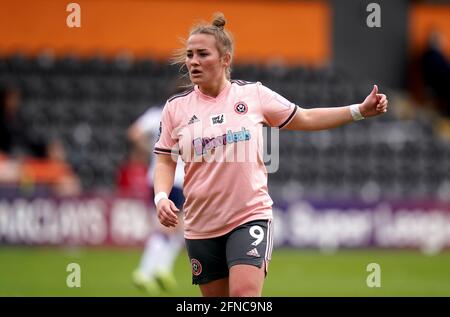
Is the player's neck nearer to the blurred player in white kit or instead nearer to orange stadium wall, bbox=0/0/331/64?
the blurred player in white kit

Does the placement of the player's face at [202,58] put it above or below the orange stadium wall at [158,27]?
below

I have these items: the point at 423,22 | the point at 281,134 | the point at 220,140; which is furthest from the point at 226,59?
the point at 423,22

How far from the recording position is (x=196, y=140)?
6859mm

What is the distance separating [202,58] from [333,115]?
0.97 meters

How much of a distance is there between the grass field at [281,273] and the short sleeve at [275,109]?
425 centimetres

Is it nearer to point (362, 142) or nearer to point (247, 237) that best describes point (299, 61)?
point (362, 142)

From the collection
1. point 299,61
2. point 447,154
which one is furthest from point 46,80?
point 447,154

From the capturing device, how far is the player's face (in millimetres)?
6867

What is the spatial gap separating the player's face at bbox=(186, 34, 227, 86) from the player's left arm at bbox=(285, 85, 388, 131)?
660 millimetres

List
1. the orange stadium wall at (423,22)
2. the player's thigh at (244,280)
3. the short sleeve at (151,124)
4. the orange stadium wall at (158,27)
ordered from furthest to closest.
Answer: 1. the orange stadium wall at (423,22)
2. the orange stadium wall at (158,27)
3. the short sleeve at (151,124)
4. the player's thigh at (244,280)

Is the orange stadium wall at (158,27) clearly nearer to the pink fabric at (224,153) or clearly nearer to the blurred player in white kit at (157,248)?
the blurred player in white kit at (157,248)

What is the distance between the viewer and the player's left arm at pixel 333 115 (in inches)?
270

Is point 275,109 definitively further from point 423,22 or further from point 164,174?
point 423,22

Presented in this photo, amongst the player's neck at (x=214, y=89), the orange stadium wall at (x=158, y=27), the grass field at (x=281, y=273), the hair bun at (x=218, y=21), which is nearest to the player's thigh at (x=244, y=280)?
the player's neck at (x=214, y=89)
